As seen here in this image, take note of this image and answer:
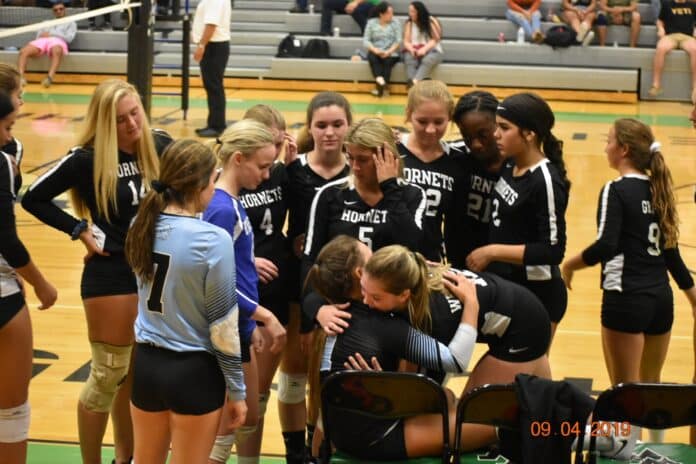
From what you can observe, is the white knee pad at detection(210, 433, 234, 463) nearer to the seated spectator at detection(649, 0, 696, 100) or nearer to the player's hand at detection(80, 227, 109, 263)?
the player's hand at detection(80, 227, 109, 263)

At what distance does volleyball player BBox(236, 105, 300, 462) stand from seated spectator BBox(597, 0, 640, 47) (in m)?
13.3

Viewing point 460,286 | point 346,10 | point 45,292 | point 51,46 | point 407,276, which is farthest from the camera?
point 346,10

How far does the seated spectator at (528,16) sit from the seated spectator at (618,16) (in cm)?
97

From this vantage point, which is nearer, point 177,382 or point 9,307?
point 177,382

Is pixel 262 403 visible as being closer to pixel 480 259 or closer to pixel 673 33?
pixel 480 259

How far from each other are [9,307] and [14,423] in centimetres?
47

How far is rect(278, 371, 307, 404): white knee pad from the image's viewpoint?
15.4 ft

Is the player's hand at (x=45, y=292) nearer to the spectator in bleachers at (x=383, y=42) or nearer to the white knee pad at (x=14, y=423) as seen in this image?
the white knee pad at (x=14, y=423)

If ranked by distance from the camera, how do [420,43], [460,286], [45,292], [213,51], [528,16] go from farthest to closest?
[528,16]
[420,43]
[213,51]
[45,292]
[460,286]

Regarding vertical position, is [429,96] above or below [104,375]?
above

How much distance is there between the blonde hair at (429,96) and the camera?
4492 millimetres

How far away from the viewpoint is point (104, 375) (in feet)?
14.1

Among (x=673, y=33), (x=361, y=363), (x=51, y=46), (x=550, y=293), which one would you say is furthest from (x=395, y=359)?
(x=51, y=46)

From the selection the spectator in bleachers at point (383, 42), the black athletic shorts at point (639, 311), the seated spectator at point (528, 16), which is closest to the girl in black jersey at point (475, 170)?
the black athletic shorts at point (639, 311)
